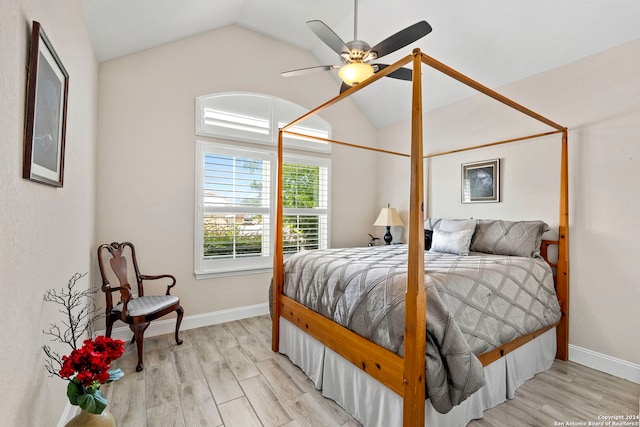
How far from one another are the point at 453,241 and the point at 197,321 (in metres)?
2.91

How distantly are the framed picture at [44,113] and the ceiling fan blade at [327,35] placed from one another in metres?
1.45

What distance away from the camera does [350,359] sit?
1.90m

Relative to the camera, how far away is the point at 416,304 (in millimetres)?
1460

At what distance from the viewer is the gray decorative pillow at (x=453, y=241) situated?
9.79ft

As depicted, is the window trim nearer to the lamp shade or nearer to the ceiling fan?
the lamp shade

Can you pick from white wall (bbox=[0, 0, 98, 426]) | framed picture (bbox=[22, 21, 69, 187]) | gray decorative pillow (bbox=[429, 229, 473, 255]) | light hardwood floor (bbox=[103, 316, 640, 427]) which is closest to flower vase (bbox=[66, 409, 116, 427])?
white wall (bbox=[0, 0, 98, 426])

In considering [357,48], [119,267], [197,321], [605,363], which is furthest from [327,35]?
[605,363]

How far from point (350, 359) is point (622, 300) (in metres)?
2.38

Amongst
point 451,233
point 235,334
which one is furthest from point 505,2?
point 235,334

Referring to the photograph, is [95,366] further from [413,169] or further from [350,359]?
[413,169]

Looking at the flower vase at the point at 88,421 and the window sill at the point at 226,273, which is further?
the window sill at the point at 226,273

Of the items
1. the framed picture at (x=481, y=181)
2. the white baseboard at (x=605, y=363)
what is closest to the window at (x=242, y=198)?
the framed picture at (x=481, y=181)

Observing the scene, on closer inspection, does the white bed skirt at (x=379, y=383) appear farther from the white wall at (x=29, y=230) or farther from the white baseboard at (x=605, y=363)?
the white wall at (x=29, y=230)

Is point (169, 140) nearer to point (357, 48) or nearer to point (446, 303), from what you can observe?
point (357, 48)
